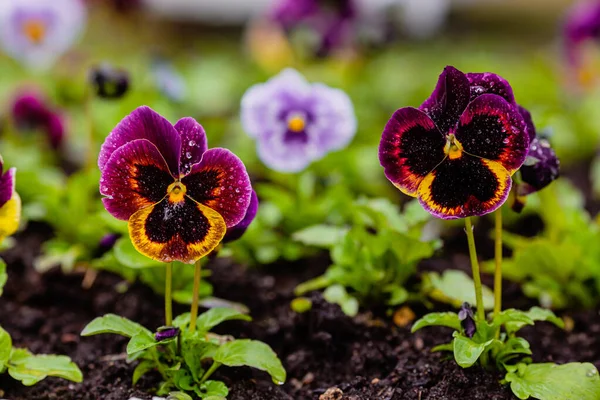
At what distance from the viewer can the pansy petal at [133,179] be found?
59.6 inches

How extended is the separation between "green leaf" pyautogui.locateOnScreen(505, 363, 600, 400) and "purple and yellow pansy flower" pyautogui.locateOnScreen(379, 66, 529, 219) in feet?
1.37

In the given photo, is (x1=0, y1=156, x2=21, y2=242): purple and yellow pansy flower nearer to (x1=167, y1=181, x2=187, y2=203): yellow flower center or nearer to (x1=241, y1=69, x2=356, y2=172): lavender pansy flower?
(x1=167, y1=181, x2=187, y2=203): yellow flower center

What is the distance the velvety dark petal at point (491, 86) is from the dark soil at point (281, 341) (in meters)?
0.60

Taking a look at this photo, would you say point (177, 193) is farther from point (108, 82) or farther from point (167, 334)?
point (108, 82)

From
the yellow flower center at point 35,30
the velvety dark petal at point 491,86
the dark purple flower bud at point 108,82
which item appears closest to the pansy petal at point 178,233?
the velvety dark petal at point 491,86

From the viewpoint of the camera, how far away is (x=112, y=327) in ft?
5.43

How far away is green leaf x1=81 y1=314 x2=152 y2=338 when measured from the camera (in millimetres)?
1632

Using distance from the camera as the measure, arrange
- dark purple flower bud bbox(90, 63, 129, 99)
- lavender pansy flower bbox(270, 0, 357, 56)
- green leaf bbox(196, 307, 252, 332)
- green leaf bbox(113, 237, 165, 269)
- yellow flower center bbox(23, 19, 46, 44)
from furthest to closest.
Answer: lavender pansy flower bbox(270, 0, 357, 56) < yellow flower center bbox(23, 19, 46, 44) < dark purple flower bud bbox(90, 63, 129, 99) < green leaf bbox(113, 237, 165, 269) < green leaf bbox(196, 307, 252, 332)

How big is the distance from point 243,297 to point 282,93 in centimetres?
67

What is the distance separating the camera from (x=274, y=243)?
96.9 inches

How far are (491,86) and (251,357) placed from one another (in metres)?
0.74

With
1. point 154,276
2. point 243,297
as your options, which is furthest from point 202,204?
point 243,297

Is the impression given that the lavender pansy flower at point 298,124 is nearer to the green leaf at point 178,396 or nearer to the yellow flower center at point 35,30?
the green leaf at point 178,396

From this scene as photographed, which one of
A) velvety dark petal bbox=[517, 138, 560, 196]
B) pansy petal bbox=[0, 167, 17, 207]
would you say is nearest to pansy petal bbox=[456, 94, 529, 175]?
velvety dark petal bbox=[517, 138, 560, 196]
